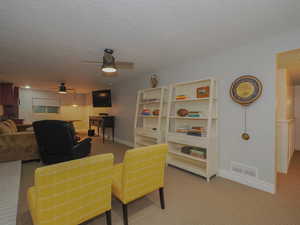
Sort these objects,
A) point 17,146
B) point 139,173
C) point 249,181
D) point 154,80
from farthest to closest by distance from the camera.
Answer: point 154,80
point 17,146
point 249,181
point 139,173

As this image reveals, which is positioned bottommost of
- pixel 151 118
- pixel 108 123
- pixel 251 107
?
pixel 108 123

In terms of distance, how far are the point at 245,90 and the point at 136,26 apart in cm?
191

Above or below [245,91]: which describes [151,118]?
below

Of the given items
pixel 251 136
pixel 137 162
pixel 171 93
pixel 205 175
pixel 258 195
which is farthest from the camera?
pixel 171 93

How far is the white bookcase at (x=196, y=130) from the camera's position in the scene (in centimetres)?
248

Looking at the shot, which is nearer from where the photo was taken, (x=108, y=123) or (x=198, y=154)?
(x=198, y=154)

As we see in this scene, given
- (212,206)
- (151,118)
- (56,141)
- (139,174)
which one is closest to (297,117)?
(151,118)

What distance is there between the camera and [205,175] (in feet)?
8.00

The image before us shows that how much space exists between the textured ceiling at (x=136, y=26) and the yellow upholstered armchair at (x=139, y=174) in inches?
59.3

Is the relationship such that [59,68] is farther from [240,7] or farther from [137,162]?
[240,7]

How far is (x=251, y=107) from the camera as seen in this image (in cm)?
226

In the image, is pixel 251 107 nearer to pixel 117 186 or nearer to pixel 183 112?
pixel 183 112

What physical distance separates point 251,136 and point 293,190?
96 cm

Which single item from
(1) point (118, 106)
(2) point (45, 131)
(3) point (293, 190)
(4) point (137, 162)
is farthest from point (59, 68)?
(3) point (293, 190)
